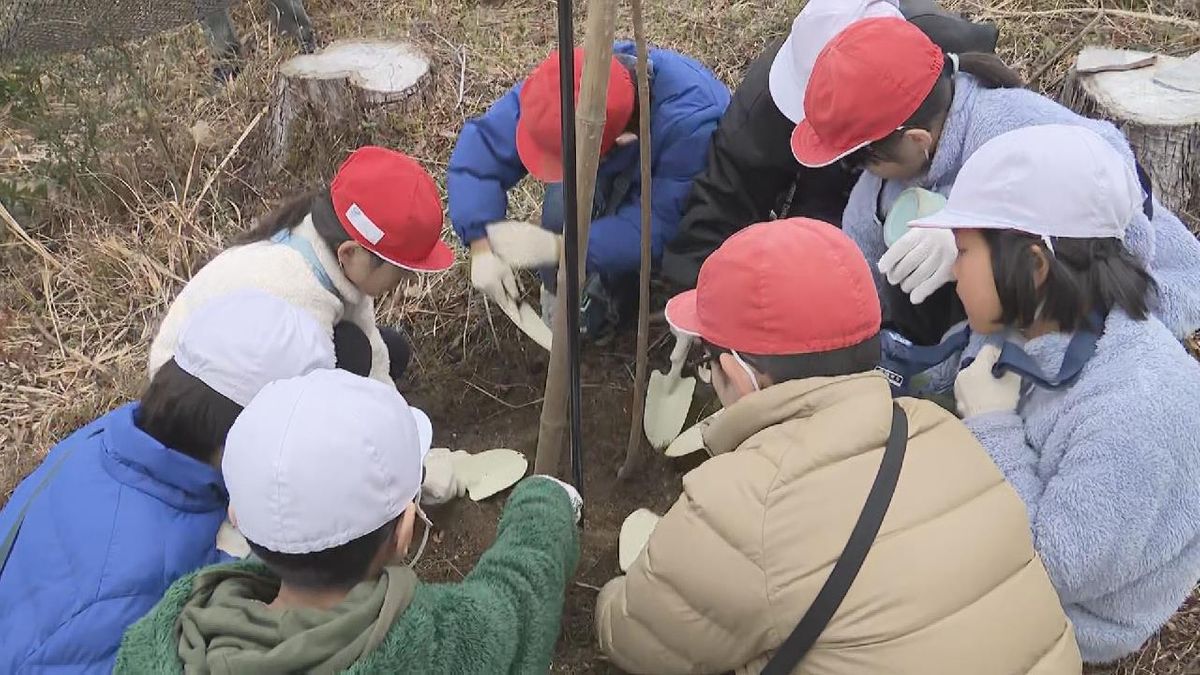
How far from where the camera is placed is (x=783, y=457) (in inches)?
47.8

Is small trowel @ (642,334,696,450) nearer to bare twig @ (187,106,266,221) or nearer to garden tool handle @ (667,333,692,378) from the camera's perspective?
garden tool handle @ (667,333,692,378)

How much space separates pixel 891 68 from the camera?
5.88 ft

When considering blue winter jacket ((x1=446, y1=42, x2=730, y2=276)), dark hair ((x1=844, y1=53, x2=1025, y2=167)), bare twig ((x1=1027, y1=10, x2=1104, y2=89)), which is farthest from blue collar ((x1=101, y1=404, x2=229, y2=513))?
bare twig ((x1=1027, y1=10, x2=1104, y2=89))

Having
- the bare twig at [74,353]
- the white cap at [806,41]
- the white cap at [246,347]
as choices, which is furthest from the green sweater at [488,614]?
the bare twig at [74,353]

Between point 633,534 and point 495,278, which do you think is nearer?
point 633,534

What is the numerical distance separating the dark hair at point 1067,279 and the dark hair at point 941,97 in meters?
0.46

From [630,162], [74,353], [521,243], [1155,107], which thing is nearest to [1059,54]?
[1155,107]

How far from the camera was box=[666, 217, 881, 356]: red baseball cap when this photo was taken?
4.35ft

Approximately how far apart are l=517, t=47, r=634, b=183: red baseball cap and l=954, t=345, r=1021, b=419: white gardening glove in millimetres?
891

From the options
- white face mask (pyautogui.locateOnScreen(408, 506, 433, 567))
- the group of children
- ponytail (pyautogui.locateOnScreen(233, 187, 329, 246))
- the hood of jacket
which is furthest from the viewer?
ponytail (pyautogui.locateOnScreen(233, 187, 329, 246))

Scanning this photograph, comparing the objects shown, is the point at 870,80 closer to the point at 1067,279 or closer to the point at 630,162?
the point at 1067,279

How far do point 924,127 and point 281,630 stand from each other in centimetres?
156

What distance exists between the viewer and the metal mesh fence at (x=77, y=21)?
3.23m

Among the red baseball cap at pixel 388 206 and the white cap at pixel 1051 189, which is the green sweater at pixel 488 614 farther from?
the white cap at pixel 1051 189
